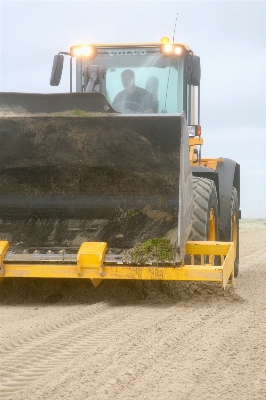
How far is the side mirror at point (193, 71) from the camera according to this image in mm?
7762

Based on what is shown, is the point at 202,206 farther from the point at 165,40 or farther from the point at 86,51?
the point at 86,51

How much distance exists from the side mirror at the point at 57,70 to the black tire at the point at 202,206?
1918mm

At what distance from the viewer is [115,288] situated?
257 inches

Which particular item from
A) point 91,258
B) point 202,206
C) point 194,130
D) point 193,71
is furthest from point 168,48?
point 91,258

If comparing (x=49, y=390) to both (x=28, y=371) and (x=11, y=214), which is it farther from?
(x=11, y=214)

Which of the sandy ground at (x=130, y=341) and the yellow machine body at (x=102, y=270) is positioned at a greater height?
the yellow machine body at (x=102, y=270)

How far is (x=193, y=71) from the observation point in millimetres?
7773

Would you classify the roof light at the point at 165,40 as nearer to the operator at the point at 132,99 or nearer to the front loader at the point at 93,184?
the operator at the point at 132,99

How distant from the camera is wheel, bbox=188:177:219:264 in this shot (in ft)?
22.5

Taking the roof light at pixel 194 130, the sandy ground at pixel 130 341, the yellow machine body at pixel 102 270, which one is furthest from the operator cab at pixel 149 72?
the yellow machine body at pixel 102 270

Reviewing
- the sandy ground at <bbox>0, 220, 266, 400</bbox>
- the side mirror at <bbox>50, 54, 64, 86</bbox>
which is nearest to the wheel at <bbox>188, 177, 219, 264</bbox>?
the sandy ground at <bbox>0, 220, 266, 400</bbox>

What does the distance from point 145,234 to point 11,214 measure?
1.28 metres

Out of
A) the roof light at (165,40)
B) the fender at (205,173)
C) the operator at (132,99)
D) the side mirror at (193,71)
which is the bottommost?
the fender at (205,173)

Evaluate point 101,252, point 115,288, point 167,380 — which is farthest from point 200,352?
point 115,288
